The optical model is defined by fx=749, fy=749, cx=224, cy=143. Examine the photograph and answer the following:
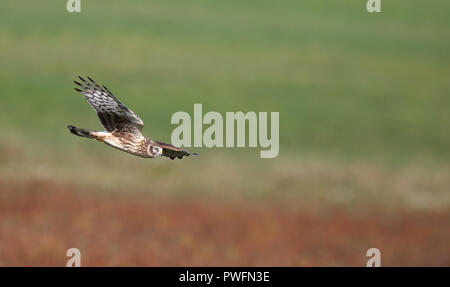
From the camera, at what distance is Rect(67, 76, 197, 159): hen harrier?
346 centimetres

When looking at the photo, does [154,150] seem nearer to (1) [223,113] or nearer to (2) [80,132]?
(2) [80,132]

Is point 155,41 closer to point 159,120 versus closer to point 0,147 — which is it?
point 0,147

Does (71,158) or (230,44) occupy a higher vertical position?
(230,44)

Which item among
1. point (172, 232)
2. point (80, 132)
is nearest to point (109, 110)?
point (80, 132)

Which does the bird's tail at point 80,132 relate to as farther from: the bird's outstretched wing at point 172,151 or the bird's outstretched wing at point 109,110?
the bird's outstretched wing at point 172,151

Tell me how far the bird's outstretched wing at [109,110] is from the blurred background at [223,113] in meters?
4.81

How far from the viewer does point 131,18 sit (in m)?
41.6

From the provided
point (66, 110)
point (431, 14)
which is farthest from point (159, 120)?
point (431, 14)

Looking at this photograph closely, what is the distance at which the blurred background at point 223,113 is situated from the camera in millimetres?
21094

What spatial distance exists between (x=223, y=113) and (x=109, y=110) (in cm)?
2507
